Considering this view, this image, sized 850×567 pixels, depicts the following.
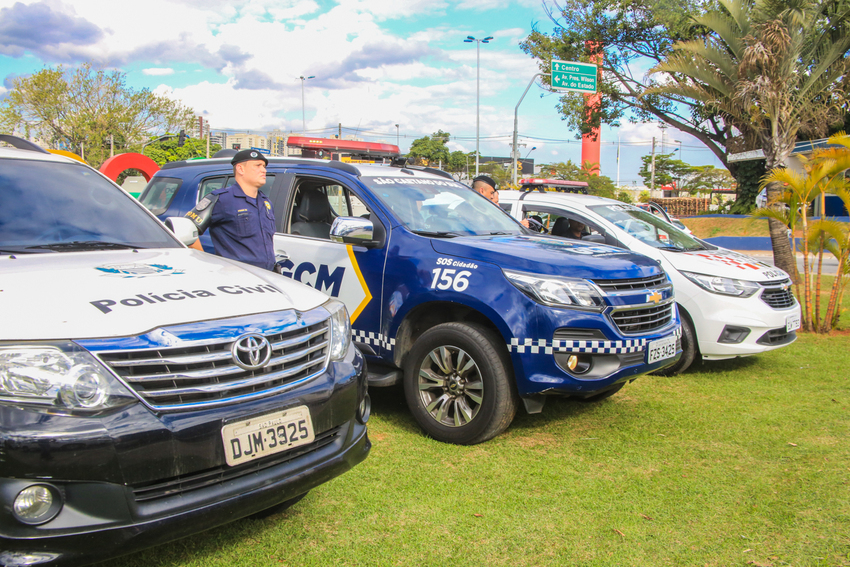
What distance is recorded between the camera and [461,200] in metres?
5.25

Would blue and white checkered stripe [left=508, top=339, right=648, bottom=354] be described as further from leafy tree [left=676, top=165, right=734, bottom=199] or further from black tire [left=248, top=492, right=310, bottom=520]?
leafy tree [left=676, top=165, right=734, bottom=199]

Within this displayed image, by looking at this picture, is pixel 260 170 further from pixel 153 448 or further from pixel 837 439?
pixel 837 439

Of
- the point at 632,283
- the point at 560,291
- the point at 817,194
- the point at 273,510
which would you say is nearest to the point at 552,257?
the point at 560,291

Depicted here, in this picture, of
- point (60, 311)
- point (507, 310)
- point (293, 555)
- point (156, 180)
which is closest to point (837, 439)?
point (507, 310)

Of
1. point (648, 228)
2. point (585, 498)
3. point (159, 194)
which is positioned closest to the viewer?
point (585, 498)

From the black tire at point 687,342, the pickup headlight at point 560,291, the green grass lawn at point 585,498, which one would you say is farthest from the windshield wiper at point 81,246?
the black tire at point 687,342

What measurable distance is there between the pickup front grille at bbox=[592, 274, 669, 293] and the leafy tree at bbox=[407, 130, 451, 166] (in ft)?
223

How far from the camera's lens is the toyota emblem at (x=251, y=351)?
2380mm

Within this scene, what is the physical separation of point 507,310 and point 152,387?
222 centimetres

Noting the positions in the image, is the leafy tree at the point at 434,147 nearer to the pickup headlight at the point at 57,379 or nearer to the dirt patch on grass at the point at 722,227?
the dirt patch on grass at the point at 722,227

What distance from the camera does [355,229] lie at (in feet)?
14.4

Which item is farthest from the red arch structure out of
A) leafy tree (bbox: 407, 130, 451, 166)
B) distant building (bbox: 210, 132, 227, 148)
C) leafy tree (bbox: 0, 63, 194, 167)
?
leafy tree (bbox: 407, 130, 451, 166)

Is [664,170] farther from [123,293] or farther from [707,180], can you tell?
[123,293]

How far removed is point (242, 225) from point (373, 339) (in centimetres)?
125
